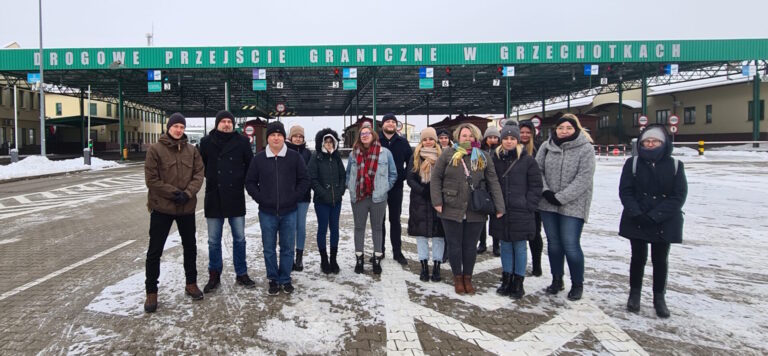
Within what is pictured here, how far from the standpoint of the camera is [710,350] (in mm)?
3271

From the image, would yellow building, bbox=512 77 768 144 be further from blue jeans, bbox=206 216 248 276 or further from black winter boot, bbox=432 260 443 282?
blue jeans, bbox=206 216 248 276

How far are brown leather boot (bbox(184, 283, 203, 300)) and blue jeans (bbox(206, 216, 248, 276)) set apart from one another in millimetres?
304

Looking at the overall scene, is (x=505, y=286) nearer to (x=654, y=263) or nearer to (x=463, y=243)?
(x=463, y=243)

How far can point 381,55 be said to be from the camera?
2752 centimetres

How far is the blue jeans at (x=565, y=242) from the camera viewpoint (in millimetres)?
4332

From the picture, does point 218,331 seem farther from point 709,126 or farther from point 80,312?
point 709,126

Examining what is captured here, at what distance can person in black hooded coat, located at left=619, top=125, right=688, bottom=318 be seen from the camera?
12.4 feet

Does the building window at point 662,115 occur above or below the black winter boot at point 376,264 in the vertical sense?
above

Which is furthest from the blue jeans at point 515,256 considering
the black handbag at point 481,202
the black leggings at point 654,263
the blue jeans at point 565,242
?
the black leggings at point 654,263

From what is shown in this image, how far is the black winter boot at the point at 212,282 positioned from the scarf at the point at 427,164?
2473 mm

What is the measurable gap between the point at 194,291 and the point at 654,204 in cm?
439

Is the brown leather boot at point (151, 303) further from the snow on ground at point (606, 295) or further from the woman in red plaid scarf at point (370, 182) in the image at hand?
the woman in red plaid scarf at point (370, 182)

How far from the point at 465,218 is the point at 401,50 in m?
24.6

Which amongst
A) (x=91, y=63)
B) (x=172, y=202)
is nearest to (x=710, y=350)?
(x=172, y=202)
